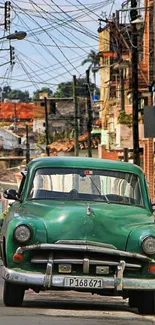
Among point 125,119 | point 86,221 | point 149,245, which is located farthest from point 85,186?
point 125,119

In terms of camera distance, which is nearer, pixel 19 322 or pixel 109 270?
pixel 19 322

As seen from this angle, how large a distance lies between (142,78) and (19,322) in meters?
36.9

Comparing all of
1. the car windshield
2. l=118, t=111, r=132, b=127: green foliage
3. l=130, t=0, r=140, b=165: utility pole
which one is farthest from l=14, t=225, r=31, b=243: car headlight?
l=118, t=111, r=132, b=127: green foliage

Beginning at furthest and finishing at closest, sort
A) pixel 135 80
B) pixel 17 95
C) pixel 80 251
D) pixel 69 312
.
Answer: pixel 17 95
pixel 135 80
pixel 69 312
pixel 80 251

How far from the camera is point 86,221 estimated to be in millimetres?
11203

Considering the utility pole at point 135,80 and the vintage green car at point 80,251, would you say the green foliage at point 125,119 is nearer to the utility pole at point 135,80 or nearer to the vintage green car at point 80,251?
the utility pole at point 135,80

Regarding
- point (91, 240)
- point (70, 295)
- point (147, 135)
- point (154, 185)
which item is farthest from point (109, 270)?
point (154, 185)

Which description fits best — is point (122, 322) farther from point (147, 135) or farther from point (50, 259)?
point (147, 135)

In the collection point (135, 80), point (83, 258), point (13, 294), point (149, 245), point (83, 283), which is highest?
point (135, 80)

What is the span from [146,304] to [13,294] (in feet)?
5.39

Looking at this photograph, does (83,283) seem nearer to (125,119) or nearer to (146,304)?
(146,304)

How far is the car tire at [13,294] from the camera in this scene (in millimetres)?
11602

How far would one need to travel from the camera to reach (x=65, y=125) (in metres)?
108

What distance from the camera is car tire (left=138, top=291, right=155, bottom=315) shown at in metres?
11.8
